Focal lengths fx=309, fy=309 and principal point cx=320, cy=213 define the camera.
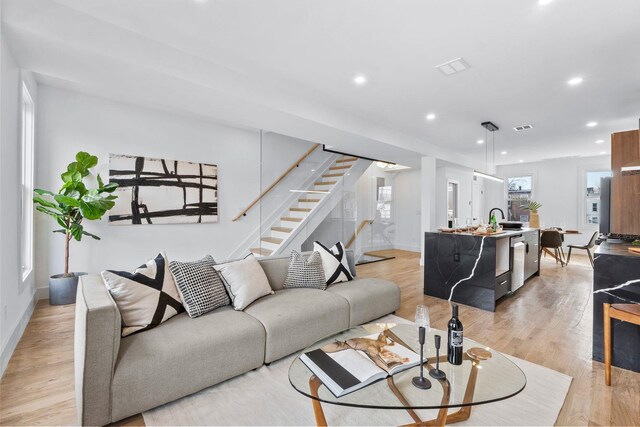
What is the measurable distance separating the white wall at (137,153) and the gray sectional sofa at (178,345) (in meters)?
2.40

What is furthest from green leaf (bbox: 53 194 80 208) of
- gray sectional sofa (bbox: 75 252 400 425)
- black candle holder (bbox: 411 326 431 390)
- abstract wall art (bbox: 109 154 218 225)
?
black candle holder (bbox: 411 326 431 390)

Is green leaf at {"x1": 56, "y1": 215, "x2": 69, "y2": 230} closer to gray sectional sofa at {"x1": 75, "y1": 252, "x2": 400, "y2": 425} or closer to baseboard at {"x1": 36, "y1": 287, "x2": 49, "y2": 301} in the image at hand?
baseboard at {"x1": 36, "y1": 287, "x2": 49, "y2": 301}

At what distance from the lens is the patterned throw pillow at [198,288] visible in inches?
92.3

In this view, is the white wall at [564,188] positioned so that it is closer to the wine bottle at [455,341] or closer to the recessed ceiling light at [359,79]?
the recessed ceiling light at [359,79]

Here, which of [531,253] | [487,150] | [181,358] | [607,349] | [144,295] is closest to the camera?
[181,358]

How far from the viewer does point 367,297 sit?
3.08 m

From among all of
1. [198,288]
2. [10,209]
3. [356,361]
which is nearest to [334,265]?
[198,288]

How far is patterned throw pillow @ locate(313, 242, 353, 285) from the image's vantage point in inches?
131

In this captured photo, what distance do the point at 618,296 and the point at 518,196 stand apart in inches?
303

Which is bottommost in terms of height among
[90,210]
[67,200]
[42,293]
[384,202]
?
[42,293]

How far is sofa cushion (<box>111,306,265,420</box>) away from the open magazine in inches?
25.8

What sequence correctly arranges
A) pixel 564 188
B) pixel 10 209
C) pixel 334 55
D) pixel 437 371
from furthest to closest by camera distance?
pixel 564 188 → pixel 334 55 → pixel 10 209 → pixel 437 371

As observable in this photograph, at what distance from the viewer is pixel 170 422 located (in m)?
1.75

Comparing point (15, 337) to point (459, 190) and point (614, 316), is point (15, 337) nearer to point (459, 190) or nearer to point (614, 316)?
point (614, 316)
